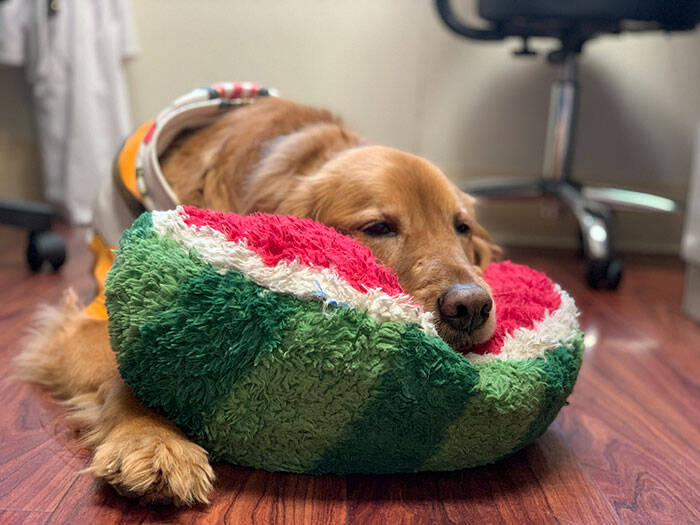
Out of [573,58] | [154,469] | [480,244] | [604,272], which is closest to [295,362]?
[154,469]

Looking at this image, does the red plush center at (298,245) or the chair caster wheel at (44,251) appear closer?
the red plush center at (298,245)

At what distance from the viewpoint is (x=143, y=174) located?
→ 155cm

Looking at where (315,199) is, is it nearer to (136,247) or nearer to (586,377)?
(136,247)

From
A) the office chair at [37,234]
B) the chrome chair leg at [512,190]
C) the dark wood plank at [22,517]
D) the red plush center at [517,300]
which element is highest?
the red plush center at [517,300]

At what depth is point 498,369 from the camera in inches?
41.1

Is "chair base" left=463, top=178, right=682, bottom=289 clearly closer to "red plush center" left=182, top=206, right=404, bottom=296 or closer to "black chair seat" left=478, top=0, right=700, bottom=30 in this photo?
"black chair seat" left=478, top=0, right=700, bottom=30

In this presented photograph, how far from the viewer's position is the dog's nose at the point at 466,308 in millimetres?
1140

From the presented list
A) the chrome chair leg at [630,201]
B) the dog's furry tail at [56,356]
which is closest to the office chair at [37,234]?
the dog's furry tail at [56,356]

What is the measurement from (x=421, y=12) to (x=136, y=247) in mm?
3027

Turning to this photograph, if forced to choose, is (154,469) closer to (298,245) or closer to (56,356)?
(298,245)

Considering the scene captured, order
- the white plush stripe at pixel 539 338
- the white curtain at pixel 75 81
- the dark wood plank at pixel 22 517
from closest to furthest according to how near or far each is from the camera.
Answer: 1. the dark wood plank at pixel 22 517
2. the white plush stripe at pixel 539 338
3. the white curtain at pixel 75 81

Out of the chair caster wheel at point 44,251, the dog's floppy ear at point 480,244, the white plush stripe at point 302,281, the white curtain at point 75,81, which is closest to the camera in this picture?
the white plush stripe at point 302,281

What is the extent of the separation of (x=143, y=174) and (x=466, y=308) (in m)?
0.79

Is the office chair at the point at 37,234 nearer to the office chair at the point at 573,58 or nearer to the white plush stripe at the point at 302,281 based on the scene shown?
the white plush stripe at the point at 302,281
